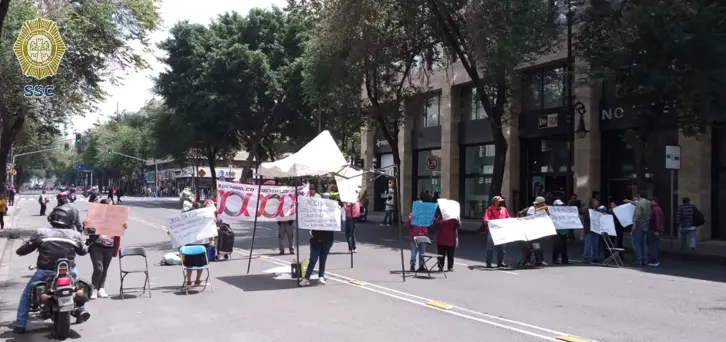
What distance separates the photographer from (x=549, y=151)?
92.5 feet

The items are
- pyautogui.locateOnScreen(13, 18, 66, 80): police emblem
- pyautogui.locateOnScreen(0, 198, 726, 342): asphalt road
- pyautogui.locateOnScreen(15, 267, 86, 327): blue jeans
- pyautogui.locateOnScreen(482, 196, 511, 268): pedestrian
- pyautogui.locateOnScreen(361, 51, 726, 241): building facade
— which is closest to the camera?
pyautogui.locateOnScreen(15, 267, 86, 327): blue jeans

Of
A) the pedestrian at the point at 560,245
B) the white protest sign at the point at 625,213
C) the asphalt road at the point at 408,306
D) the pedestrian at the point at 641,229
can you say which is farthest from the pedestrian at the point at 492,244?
the white protest sign at the point at 625,213

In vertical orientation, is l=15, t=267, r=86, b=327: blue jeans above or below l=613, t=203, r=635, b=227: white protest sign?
below

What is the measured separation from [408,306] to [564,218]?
7560mm

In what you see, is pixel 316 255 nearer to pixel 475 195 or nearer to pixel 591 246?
pixel 591 246

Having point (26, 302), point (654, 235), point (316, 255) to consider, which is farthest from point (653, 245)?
point (26, 302)

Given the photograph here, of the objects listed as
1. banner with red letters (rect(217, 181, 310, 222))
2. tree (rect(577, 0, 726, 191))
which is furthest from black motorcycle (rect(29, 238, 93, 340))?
tree (rect(577, 0, 726, 191))

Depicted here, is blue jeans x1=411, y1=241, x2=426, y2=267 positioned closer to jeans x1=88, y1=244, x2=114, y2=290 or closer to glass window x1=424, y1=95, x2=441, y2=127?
jeans x1=88, y1=244, x2=114, y2=290

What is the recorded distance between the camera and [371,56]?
2588 cm

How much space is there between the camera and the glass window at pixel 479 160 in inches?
1233

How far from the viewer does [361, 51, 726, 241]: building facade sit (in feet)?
70.4

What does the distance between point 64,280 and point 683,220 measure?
1692 centimetres

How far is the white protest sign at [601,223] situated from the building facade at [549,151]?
4.61 metres

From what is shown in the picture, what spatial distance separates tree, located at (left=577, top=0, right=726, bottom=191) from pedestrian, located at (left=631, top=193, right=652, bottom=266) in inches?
125
